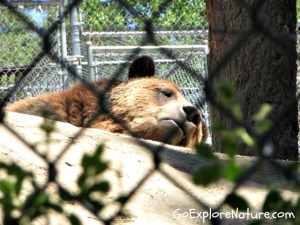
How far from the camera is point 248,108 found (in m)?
5.66

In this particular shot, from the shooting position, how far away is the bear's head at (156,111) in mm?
6188

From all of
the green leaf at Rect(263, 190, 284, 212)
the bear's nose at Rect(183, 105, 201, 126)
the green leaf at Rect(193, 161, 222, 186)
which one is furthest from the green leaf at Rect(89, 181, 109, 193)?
the bear's nose at Rect(183, 105, 201, 126)

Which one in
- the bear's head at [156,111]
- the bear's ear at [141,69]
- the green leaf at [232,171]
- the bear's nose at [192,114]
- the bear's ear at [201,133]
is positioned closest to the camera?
the green leaf at [232,171]

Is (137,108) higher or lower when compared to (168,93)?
lower

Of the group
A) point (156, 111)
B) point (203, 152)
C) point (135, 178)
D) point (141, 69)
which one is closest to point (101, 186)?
point (203, 152)

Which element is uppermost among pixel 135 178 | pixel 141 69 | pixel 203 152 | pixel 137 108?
pixel 203 152

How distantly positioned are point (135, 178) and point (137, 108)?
10.0ft

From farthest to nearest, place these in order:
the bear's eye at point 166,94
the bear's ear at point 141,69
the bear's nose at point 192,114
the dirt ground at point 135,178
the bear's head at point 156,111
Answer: the bear's ear at point 141,69 → the bear's eye at point 166,94 → the bear's nose at point 192,114 → the bear's head at point 156,111 → the dirt ground at point 135,178

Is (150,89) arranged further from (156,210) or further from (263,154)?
(263,154)

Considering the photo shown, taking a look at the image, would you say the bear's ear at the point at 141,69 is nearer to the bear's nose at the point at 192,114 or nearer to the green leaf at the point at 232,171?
Answer: the bear's nose at the point at 192,114

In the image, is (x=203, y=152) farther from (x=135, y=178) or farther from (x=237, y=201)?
(x=135, y=178)

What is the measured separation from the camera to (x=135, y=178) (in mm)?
3699

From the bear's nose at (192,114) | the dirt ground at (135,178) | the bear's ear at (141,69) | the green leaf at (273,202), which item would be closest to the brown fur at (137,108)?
the bear's nose at (192,114)

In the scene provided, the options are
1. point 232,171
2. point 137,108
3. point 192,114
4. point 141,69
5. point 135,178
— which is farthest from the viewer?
point 141,69
